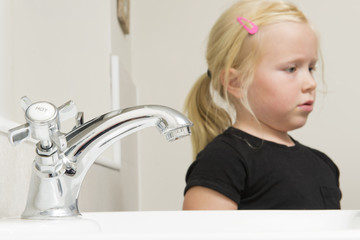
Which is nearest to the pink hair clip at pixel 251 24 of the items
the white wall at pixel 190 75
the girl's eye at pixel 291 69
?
the girl's eye at pixel 291 69

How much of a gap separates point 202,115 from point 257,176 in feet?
0.96

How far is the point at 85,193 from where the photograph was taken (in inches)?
33.9

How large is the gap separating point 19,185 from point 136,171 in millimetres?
1056

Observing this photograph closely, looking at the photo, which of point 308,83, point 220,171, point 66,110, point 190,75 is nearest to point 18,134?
point 66,110

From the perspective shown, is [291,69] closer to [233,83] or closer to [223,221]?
[233,83]

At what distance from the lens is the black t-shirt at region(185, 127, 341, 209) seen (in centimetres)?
102

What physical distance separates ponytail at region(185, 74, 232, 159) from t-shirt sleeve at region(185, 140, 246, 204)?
0.68 ft

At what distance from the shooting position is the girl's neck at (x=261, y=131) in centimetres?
119

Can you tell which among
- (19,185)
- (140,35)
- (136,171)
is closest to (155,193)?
(136,171)

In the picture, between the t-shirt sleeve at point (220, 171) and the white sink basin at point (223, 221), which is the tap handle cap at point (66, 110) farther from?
the t-shirt sleeve at point (220, 171)

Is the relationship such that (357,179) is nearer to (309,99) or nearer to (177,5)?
(309,99)

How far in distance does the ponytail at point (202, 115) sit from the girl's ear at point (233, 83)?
0.09 metres

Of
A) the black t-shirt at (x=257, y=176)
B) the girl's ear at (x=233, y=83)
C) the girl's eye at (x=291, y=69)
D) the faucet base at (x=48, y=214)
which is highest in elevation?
the girl's eye at (x=291, y=69)

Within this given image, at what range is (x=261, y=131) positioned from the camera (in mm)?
1198
